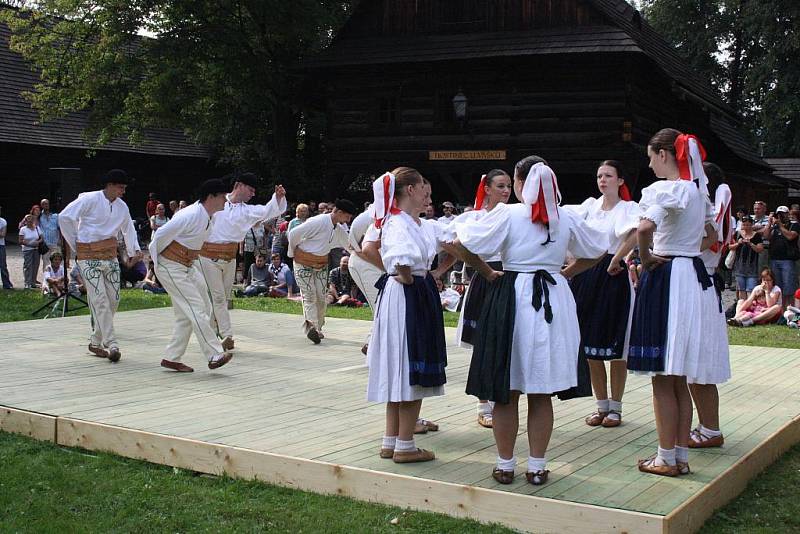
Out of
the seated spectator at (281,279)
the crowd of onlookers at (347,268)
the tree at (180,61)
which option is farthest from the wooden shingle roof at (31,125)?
the seated spectator at (281,279)

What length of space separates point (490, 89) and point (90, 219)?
1571 centimetres

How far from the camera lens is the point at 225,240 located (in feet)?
34.4

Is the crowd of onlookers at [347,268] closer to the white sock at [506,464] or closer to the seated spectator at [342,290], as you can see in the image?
the seated spectator at [342,290]

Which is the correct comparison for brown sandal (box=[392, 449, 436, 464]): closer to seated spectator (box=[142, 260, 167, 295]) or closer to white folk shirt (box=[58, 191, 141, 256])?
white folk shirt (box=[58, 191, 141, 256])

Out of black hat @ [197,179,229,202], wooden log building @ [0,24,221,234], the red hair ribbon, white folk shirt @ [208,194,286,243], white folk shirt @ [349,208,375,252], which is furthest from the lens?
wooden log building @ [0,24,221,234]

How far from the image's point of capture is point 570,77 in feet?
74.9

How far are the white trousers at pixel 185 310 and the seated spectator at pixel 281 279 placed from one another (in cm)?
862

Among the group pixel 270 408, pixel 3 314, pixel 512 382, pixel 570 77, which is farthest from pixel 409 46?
pixel 512 382

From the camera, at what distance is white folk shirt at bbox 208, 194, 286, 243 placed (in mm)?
10375

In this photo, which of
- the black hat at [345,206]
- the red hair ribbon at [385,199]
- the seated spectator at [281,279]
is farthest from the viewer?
the seated spectator at [281,279]

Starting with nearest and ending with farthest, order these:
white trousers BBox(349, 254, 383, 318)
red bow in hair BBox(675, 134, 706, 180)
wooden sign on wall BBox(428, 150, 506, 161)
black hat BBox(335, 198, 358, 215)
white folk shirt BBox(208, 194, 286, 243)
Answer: red bow in hair BBox(675, 134, 706, 180) → white trousers BBox(349, 254, 383, 318) → black hat BBox(335, 198, 358, 215) → white folk shirt BBox(208, 194, 286, 243) → wooden sign on wall BBox(428, 150, 506, 161)

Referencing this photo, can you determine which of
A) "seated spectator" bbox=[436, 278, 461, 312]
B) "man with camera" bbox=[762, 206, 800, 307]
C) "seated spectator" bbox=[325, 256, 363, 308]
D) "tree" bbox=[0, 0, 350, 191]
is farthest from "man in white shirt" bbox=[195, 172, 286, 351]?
"tree" bbox=[0, 0, 350, 191]

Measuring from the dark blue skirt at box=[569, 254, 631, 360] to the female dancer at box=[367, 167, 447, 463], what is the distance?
1393 mm

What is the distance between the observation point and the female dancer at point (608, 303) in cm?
666
